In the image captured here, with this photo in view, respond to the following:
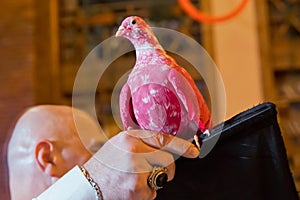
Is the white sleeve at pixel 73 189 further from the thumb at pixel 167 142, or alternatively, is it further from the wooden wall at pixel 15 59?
the wooden wall at pixel 15 59

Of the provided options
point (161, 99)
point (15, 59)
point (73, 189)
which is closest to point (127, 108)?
point (161, 99)

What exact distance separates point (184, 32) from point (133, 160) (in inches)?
76.5

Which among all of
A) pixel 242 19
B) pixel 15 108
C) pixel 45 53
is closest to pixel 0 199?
pixel 15 108

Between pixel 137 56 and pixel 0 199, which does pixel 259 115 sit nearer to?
pixel 137 56

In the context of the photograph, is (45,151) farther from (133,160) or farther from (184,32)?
(184,32)

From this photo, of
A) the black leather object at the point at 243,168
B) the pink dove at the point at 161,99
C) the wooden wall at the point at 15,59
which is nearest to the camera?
the pink dove at the point at 161,99

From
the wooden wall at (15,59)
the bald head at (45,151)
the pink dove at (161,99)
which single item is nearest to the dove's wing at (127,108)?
the pink dove at (161,99)

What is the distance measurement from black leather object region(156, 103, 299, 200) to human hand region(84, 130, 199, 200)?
78 millimetres

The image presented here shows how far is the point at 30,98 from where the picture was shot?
7.43 ft

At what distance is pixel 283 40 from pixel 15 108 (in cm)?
134

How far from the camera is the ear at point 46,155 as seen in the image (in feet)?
3.13

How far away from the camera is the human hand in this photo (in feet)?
1.71

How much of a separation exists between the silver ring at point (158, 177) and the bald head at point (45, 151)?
371 millimetres

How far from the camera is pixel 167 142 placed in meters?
0.51
